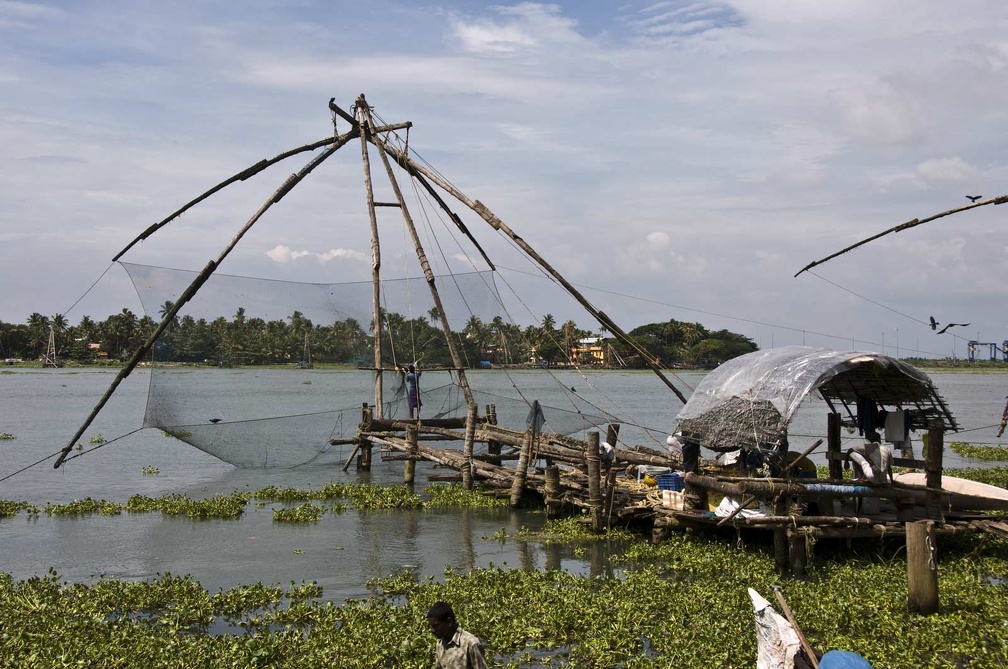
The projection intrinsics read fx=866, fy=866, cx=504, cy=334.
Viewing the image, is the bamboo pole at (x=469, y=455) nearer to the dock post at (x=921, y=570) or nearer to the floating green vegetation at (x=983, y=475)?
the dock post at (x=921, y=570)

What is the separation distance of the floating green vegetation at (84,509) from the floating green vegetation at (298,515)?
10.3 feet

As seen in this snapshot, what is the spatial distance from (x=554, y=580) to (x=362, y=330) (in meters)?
10.9

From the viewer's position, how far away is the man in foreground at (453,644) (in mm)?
5484

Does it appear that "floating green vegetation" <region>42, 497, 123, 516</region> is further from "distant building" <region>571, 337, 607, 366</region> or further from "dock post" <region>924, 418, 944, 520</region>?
"dock post" <region>924, 418, 944, 520</region>

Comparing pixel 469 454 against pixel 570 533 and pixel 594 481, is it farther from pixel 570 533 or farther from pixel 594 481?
pixel 594 481

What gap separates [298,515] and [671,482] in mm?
6483

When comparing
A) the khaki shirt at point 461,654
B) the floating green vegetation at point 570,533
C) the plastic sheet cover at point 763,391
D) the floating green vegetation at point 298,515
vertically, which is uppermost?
the plastic sheet cover at point 763,391

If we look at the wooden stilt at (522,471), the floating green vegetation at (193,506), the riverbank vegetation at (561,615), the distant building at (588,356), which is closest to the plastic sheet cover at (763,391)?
the riverbank vegetation at (561,615)

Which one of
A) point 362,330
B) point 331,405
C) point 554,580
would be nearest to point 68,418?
point 331,405

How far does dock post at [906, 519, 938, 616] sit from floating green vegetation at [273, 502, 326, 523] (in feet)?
31.2

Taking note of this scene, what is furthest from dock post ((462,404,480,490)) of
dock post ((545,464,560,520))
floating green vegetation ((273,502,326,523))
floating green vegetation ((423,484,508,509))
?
floating green vegetation ((273,502,326,523))

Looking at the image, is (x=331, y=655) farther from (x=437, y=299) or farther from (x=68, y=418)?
(x=68, y=418)

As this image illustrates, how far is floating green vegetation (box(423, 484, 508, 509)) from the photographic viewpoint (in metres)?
15.9

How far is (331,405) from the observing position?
22172mm
